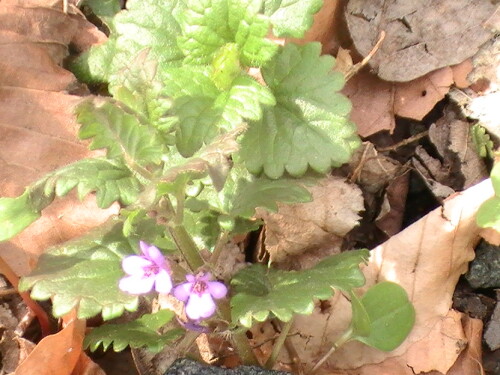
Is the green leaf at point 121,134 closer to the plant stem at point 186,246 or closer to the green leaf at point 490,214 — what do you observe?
the plant stem at point 186,246

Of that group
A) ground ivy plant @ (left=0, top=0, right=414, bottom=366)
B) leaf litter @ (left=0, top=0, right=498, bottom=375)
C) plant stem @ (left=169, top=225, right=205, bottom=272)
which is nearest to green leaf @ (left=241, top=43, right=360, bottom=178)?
ground ivy plant @ (left=0, top=0, right=414, bottom=366)

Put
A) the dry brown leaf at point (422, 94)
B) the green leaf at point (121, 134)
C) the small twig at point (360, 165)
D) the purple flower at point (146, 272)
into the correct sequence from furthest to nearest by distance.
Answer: the dry brown leaf at point (422, 94)
the small twig at point (360, 165)
the purple flower at point (146, 272)
the green leaf at point (121, 134)

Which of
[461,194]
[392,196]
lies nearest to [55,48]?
[392,196]

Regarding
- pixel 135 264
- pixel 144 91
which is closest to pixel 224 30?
pixel 144 91

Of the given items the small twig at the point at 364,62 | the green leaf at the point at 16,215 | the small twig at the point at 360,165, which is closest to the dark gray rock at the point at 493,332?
the small twig at the point at 360,165

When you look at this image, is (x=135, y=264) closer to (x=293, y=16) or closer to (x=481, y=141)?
(x=293, y=16)

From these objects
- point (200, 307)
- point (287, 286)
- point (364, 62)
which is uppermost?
point (364, 62)
